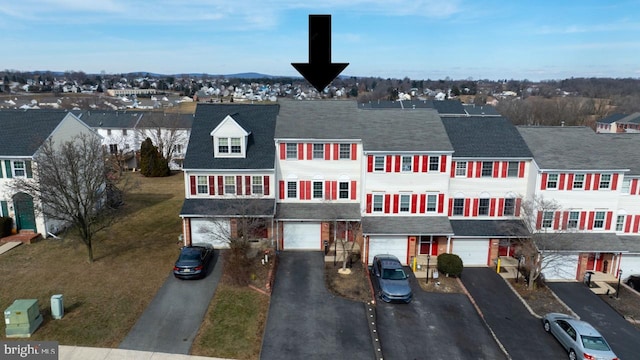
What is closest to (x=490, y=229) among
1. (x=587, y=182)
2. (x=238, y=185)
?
(x=587, y=182)

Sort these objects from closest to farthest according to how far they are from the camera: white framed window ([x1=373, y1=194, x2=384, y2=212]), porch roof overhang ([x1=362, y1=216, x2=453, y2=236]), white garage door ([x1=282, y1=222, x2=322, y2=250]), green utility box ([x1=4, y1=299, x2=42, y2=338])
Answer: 1. green utility box ([x1=4, y1=299, x2=42, y2=338])
2. porch roof overhang ([x1=362, y1=216, x2=453, y2=236])
3. white framed window ([x1=373, y1=194, x2=384, y2=212])
4. white garage door ([x1=282, y1=222, x2=322, y2=250])

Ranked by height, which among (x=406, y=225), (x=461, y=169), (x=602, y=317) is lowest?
(x=602, y=317)

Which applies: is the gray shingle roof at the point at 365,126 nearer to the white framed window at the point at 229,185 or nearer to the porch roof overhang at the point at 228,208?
the white framed window at the point at 229,185

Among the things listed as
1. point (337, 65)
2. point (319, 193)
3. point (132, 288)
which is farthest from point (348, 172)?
point (337, 65)

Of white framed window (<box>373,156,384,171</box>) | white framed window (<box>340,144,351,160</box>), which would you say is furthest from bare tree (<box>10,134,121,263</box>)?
white framed window (<box>373,156,384,171</box>)

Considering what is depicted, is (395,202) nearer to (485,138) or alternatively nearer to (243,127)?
(485,138)

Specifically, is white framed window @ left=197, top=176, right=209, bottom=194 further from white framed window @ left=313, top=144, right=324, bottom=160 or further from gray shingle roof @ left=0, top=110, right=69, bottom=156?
gray shingle roof @ left=0, top=110, right=69, bottom=156

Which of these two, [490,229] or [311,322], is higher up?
[490,229]
